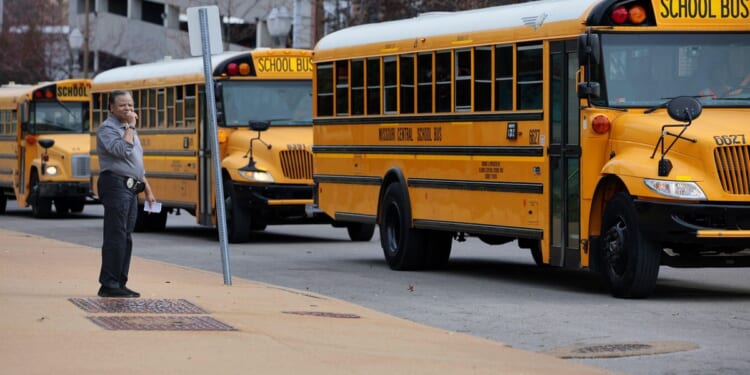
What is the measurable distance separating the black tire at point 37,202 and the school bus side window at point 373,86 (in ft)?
47.4

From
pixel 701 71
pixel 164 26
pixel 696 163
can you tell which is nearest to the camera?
pixel 696 163

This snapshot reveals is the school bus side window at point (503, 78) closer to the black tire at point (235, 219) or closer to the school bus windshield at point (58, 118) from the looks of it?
the black tire at point (235, 219)

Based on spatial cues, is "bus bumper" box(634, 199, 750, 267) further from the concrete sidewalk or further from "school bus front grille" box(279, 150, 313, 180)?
"school bus front grille" box(279, 150, 313, 180)

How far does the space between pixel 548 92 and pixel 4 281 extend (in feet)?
16.6

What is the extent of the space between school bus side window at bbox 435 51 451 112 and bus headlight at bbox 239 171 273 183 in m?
6.26

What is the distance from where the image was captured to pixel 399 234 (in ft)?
58.6

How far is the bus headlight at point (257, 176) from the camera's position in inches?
901

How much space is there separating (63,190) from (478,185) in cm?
1656

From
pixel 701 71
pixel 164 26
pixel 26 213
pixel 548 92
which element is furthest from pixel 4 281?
pixel 164 26

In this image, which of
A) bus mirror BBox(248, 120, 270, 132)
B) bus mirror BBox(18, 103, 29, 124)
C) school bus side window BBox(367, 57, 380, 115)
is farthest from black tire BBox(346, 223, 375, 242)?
bus mirror BBox(18, 103, 29, 124)

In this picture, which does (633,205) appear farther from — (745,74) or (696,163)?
(745,74)

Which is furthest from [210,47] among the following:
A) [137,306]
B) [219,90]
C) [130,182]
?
[219,90]

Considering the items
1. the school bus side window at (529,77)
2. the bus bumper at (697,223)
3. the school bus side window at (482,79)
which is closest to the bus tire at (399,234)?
the school bus side window at (482,79)

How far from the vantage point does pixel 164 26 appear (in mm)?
68875
